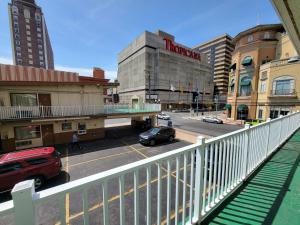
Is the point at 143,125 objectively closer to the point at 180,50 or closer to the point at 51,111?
the point at 51,111

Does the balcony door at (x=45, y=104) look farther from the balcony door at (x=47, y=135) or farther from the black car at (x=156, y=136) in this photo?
the black car at (x=156, y=136)

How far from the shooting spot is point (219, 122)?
28.6 m

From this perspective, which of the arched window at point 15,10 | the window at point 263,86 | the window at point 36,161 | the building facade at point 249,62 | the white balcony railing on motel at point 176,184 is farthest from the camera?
the arched window at point 15,10

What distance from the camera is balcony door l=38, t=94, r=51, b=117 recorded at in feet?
42.1

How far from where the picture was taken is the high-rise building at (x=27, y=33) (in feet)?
203

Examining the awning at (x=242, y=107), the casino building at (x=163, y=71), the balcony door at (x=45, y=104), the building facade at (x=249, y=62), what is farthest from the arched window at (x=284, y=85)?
the balcony door at (x=45, y=104)

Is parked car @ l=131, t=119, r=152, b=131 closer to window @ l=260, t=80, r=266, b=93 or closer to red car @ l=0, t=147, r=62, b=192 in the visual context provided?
red car @ l=0, t=147, r=62, b=192

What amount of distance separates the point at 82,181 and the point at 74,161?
10.1 m

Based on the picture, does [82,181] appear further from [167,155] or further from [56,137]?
[56,137]

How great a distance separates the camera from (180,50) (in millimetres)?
63250

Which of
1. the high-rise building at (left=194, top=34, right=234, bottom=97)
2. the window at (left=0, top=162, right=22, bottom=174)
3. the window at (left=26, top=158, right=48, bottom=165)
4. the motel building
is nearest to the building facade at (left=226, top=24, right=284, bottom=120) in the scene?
the motel building

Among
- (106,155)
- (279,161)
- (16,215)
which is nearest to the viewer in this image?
(16,215)

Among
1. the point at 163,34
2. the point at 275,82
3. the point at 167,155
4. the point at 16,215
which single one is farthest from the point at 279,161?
the point at 163,34

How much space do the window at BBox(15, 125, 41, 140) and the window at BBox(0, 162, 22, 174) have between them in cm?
796
